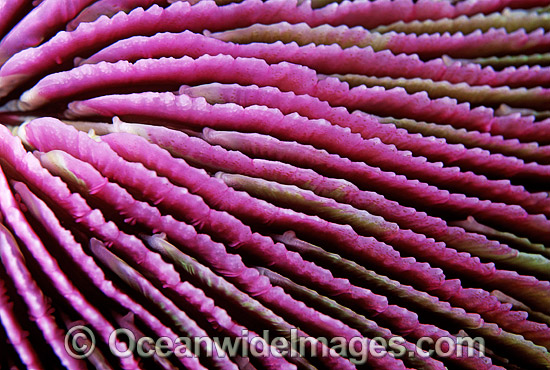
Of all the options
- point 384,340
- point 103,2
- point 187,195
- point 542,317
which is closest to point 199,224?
point 187,195

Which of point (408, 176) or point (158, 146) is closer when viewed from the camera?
point (158, 146)

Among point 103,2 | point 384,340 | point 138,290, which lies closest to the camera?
point 138,290

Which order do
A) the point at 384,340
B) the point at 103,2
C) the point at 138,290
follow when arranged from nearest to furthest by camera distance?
the point at 138,290 → the point at 384,340 → the point at 103,2

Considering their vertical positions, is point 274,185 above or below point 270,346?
above

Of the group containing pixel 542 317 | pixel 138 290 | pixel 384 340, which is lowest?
pixel 138 290

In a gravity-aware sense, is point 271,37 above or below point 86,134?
above

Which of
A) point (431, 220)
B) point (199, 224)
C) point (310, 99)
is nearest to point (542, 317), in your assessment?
point (431, 220)

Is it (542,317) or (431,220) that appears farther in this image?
(542,317)

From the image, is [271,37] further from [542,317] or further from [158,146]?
[542,317]

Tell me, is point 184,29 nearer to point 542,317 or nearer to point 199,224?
point 199,224
